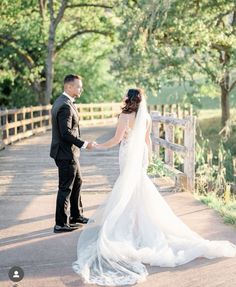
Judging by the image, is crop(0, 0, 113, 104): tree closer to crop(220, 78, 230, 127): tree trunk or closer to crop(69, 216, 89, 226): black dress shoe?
crop(220, 78, 230, 127): tree trunk

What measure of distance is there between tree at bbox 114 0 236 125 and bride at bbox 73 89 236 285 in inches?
609

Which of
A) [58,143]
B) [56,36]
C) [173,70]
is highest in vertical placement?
[56,36]

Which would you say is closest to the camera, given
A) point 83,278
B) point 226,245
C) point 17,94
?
point 83,278

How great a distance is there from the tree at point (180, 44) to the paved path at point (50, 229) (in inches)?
424

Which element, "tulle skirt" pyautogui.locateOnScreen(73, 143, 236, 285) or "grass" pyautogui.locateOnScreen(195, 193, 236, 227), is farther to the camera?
"grass" pyautogui.locateOnScreen(195, 193, 236, 227)

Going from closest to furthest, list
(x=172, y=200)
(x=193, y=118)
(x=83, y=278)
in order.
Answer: (x=83, y=278)
(x=172, y=200)
(x=193, y=118)

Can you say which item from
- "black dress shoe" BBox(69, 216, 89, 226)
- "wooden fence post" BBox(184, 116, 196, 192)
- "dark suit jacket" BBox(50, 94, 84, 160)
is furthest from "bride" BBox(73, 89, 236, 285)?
"wooden fence post" BBox(184, 116, 196, 192)

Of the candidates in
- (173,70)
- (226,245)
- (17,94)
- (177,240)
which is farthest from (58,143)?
(17,94)

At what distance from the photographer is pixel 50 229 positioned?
7.76 m

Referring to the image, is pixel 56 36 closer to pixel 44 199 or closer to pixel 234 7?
pixel 234 7

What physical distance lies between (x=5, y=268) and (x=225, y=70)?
71.2 feet

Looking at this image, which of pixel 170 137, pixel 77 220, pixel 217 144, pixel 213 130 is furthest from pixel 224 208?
pixel 213 130

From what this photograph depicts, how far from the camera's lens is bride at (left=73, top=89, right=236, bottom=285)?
604 centimetres

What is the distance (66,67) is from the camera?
36844 mm
